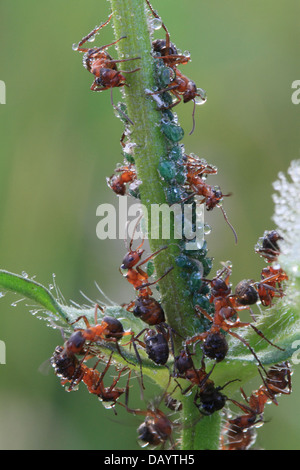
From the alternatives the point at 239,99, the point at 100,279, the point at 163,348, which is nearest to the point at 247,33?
the point at 239,99

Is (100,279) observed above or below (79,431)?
above

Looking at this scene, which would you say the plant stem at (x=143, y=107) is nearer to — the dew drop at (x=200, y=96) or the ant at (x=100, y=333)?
the ant at (x=100, y=333)

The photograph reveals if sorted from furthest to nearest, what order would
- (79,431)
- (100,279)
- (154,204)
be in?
(100,279), (79,431), (154,204)

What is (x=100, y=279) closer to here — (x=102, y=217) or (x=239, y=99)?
(x=102, y=217)
